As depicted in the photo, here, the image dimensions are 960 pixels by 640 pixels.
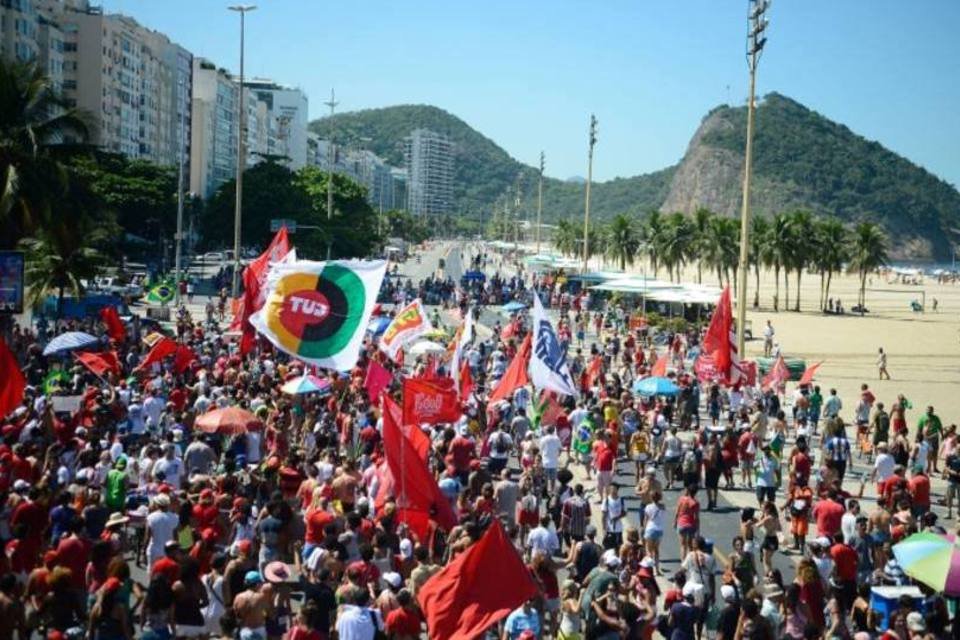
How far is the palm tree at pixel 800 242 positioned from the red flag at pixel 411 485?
225ft

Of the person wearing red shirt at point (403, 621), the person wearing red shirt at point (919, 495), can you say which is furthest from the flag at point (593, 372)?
the person wearing red shirt at point (403, 621)

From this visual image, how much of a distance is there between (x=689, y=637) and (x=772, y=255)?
70.6 m

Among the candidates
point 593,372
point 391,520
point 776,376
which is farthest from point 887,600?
point 593,372

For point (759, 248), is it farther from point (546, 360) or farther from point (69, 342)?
point (546, 360)

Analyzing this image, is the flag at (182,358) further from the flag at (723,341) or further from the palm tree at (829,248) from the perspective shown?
the palm tree at (829,248)

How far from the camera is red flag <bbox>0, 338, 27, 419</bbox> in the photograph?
1434 centimetres

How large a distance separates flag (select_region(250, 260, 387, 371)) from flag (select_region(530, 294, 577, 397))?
150 inches

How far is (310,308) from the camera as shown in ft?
48.4

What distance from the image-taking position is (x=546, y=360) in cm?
1783

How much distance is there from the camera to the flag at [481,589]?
8.94 metres

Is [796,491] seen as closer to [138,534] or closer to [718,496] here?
[718,496]

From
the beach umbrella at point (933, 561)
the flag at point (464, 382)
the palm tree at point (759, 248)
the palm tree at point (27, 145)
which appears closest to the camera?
the beach umbrella at point (933, 561)

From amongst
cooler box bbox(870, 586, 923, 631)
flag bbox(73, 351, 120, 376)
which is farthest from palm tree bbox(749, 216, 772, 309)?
cooler box bbox(870, 586, 923, 631)

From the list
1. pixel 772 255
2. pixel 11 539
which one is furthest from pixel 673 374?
pixel 772 255
